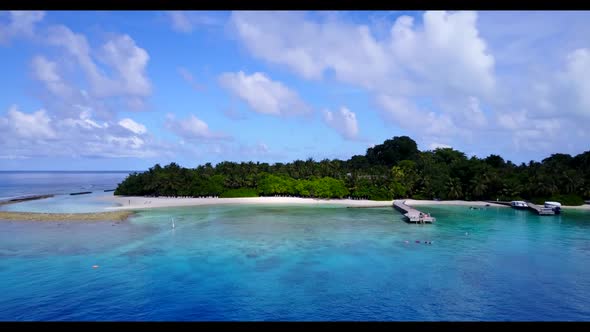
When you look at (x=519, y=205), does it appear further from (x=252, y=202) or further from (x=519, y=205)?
(x=252, y=202)

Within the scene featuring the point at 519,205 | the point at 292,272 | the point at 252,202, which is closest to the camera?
the point at 292,272

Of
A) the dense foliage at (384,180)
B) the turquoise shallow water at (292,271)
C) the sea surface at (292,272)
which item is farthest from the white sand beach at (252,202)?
the turquoise shallow water at (292,271)

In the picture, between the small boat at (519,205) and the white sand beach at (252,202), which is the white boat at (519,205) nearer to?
the small boat at (519,205)

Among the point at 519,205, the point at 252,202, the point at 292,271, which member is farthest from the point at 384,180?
the point at 292,271

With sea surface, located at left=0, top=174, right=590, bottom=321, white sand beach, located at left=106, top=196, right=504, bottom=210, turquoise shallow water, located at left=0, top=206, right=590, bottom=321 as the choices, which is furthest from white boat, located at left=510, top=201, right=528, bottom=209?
sea surface, located at left=0, top=174, right=590, bottom=321

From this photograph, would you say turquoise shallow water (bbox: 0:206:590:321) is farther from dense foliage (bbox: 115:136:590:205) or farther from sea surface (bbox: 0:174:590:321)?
dense foliage (bbox: 115:136:590:205)
